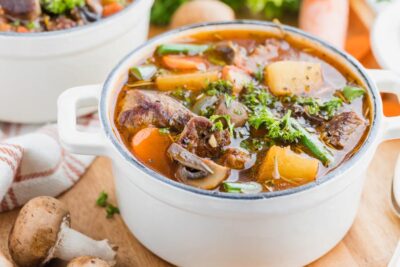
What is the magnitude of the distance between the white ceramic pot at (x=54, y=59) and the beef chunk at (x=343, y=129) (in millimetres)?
1213

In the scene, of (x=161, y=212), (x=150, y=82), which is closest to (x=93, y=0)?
(x=150, y=82)

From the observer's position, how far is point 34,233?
106 inches

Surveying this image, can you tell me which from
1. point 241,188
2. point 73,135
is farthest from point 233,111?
point 73,135

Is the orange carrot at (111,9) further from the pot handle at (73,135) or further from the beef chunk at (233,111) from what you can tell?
the beef chunk at (233,111)

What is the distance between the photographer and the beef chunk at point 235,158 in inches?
105

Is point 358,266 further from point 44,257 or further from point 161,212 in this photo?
point 44,257

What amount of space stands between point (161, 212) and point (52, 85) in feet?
3.69

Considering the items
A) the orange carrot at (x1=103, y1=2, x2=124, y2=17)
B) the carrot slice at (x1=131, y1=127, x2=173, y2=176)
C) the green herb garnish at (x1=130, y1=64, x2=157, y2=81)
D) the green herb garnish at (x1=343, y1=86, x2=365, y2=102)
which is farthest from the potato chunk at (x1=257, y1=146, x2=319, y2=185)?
the orange carrot at (x1=103, y1=2, x2=124, y2=17)

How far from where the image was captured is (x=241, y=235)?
2621 mm

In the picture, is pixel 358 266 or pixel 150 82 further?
pixel 150 82

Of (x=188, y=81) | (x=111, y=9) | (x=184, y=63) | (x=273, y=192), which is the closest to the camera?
(x=273, y=192)

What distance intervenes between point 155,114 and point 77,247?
0.61 metres

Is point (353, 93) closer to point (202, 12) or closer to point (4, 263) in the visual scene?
point (202, 12)

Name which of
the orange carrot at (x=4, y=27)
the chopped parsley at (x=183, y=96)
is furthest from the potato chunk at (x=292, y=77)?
the orange carrot at (x=4, y=27)
